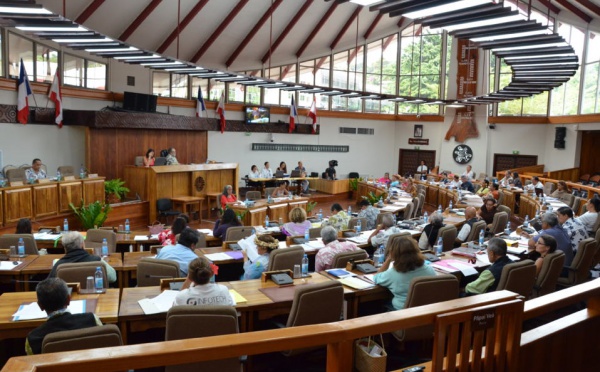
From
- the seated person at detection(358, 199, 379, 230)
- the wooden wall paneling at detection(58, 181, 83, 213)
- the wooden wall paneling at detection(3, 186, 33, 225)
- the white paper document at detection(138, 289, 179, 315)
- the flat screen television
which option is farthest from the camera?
the flat screen television

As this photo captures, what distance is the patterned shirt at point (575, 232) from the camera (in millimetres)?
7059

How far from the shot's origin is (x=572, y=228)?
712cm

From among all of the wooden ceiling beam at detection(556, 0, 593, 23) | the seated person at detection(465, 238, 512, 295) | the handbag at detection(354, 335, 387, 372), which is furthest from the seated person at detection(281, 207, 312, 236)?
the wooden ceiling beam at detection(556, 0, 593, 23)

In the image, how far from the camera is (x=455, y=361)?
218 centimetres

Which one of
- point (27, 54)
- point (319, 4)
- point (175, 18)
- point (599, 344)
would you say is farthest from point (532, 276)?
point (319, 4)

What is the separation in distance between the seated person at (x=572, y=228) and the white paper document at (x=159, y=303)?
5593 millimetres

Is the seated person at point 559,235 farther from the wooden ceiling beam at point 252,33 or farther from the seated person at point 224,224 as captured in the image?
the wooden ceiling beam at point 252,33

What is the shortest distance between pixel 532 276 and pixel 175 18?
13.2 meters

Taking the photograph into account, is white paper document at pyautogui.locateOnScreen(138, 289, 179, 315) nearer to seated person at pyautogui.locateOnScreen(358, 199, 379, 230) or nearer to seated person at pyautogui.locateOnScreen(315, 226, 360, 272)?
seated person at pyautogui.locateOnScreen(315, 226, 360, 272)

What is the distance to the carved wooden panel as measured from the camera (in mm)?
11195

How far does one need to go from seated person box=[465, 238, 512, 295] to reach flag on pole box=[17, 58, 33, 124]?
10504 millimetres

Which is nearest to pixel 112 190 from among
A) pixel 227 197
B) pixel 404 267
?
pixel 227 197

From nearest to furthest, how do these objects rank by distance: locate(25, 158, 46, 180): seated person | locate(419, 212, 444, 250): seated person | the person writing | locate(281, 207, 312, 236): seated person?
1. locate(419, 212, 444, 250): seated person
2. locate(281, 207, 312, 236): seated person
3. locate(25, 158, 46, 180): seated person
4. the person writing

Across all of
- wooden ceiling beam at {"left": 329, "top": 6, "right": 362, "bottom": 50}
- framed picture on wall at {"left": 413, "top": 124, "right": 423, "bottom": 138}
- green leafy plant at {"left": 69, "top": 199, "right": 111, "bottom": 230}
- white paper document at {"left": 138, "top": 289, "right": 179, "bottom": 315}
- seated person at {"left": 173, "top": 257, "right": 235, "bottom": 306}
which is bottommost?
green leafy plant at {"left": 69, "top": 199, "right": 111, "bottom": 230}
